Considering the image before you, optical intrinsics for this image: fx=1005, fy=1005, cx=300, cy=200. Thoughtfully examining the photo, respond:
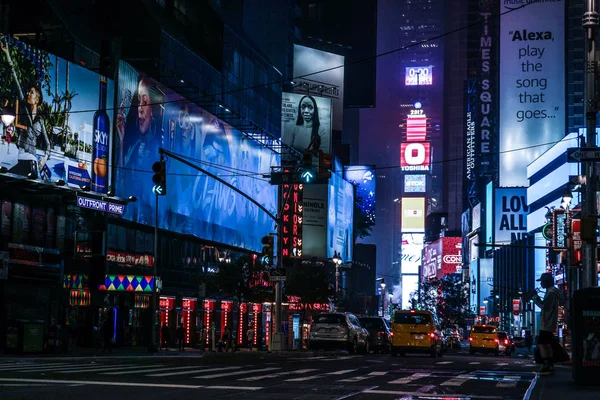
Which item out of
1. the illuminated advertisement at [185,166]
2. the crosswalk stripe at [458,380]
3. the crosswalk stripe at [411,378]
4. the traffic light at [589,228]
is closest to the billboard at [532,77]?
the illuminated advertisement at [185,166]

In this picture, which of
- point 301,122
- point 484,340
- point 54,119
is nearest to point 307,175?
point 54,119

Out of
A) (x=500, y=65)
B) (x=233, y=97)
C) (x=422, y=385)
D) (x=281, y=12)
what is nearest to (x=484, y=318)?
(x=500, y=65)

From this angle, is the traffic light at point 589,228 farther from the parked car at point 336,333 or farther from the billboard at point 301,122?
the billboard at point 301,122

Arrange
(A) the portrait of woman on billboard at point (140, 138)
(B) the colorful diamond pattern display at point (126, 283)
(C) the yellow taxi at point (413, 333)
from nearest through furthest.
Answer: (C) the yellow taxi at point (413, 333)
(B) the colorful diamond pattern display at point (126, 283)
(A) the portrait of woman on billboard at point (140, 138)

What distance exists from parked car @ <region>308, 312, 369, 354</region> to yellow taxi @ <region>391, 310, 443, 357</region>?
8.53ft

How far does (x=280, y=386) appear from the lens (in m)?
18.7

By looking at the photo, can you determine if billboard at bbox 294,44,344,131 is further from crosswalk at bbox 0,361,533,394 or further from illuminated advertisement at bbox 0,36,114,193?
crosswalk at bbox 0,361,533,394

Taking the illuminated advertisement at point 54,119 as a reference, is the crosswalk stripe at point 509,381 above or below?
below

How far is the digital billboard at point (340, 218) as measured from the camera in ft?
351

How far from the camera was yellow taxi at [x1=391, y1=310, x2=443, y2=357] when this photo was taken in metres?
42.5

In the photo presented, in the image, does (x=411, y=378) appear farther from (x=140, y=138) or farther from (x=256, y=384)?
(x=140, y=138)

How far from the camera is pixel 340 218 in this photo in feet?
371

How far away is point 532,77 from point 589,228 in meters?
122

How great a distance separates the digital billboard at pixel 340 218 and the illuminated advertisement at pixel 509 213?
36.9 m
